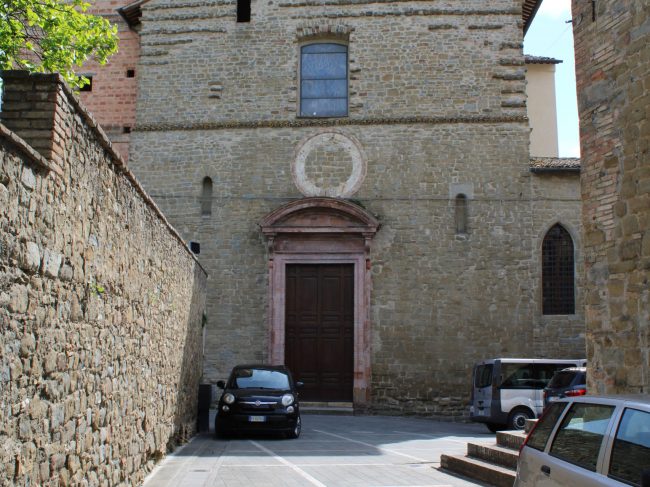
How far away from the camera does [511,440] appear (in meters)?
Result: 10.1

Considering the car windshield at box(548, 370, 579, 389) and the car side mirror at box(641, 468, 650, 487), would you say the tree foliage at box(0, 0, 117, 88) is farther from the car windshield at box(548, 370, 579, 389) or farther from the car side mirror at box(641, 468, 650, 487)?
the car side mirror at box(641, 468, 650, 487)

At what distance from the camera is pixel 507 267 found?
19.0 metres

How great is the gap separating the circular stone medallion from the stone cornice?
1.22 feet

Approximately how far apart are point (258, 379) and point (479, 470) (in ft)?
18.6

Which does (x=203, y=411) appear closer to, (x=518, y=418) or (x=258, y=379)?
(x=258, y=379)

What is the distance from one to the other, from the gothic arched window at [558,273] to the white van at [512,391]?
10.5 feet

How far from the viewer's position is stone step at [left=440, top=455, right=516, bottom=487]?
349 inches

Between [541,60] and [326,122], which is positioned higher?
[541,60]

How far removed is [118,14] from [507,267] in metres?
→ 13.2

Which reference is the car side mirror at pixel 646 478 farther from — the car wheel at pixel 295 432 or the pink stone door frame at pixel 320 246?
the pink stone door frame at pixel 320 246

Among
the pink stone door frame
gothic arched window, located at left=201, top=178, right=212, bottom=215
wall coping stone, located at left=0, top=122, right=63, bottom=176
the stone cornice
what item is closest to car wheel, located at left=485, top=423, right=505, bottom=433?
the pink stone door frame

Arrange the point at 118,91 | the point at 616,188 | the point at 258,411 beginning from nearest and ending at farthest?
1. the point at 616,188
2. the point at 258,411
3. the point at 118,91

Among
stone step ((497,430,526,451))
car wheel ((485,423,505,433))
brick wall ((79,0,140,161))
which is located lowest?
car wheel ((485,423,505,433))

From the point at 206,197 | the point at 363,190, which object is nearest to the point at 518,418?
the point at 363,190
